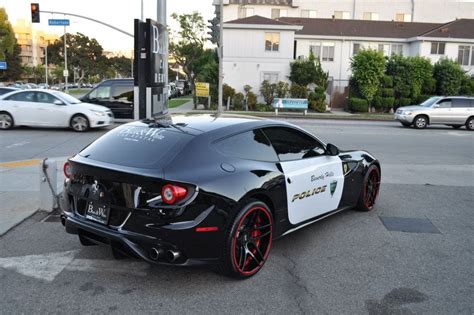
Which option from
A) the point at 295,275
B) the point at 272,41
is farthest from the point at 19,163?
the point at 272,41

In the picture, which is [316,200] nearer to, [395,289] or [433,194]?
[395,289]

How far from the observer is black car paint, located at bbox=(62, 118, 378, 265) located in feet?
12.6

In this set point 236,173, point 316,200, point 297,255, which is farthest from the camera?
point 316,200

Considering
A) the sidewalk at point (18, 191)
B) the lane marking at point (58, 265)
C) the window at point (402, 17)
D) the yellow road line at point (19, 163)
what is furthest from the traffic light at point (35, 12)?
the window at point (402, 17)

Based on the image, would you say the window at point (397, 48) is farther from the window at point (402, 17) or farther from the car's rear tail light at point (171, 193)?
the car's rear tail light at point (171, 193)

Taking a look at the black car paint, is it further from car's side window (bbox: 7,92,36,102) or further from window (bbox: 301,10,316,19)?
window (bbox: 301,10,316,19)

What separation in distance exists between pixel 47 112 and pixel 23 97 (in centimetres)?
119

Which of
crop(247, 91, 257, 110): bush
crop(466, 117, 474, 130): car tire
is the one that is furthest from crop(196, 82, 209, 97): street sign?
crop(466, 117, 474, 130): car tire

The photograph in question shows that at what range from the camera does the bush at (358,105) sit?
3444 centimetres

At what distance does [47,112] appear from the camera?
15930 millimetres

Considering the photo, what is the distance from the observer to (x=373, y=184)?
265 inches

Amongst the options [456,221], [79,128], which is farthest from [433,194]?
[79,128]

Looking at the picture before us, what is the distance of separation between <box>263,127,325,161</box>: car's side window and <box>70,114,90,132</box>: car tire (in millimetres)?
11881

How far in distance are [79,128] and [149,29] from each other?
26.5 feet
